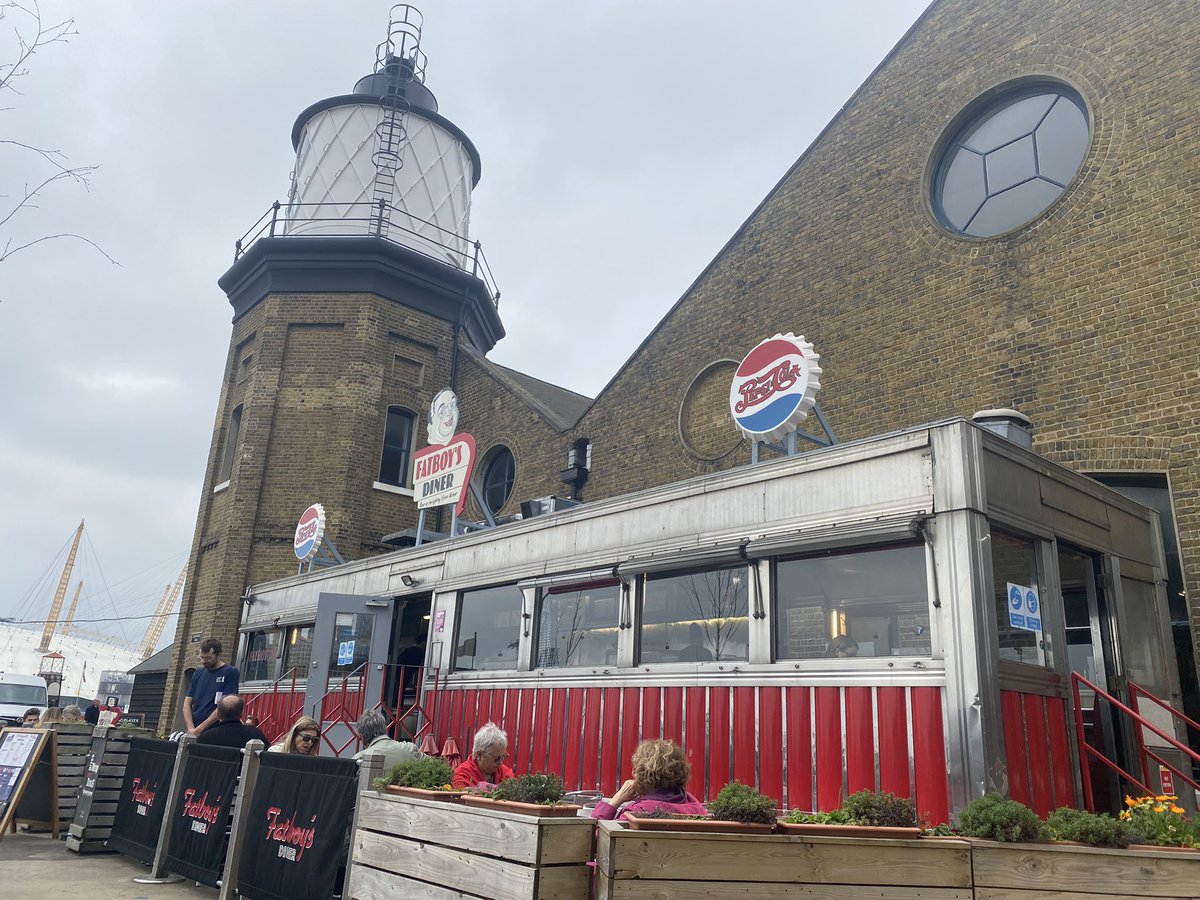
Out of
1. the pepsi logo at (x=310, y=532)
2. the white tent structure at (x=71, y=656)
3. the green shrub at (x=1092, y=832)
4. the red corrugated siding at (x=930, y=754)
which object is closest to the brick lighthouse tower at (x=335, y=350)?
the pepsi logo at (x=310, y=532)

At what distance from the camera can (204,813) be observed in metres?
7.74

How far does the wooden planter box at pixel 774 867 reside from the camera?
4.18 metres

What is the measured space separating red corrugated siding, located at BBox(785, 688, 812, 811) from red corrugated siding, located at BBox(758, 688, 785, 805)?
8 cm

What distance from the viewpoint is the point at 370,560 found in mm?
14523

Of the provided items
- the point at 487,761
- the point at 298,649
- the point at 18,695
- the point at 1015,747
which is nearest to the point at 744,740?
the point at 1015,747

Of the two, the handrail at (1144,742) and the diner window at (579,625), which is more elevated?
the diner window at (579,625)

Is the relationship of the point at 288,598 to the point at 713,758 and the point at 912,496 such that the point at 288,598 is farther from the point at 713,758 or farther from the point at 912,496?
the point at 912,496

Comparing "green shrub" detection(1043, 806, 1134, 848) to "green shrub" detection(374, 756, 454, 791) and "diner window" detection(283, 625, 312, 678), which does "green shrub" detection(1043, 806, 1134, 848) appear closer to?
"green shrub" detection(374, 756, 454, 791)

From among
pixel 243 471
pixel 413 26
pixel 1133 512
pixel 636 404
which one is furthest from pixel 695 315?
pixel 413 26

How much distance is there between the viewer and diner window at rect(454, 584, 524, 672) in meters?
11.0

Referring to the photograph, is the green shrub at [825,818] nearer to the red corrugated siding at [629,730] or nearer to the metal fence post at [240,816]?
the red corrugated siding at [629,730]

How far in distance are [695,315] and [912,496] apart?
9.18 m

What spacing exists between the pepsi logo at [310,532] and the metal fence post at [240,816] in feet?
34.0

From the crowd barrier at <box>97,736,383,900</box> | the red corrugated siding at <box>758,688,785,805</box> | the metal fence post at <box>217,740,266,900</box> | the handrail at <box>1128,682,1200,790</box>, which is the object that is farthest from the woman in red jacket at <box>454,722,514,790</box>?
the handrail at <box>1128,682,1200,790</box>
